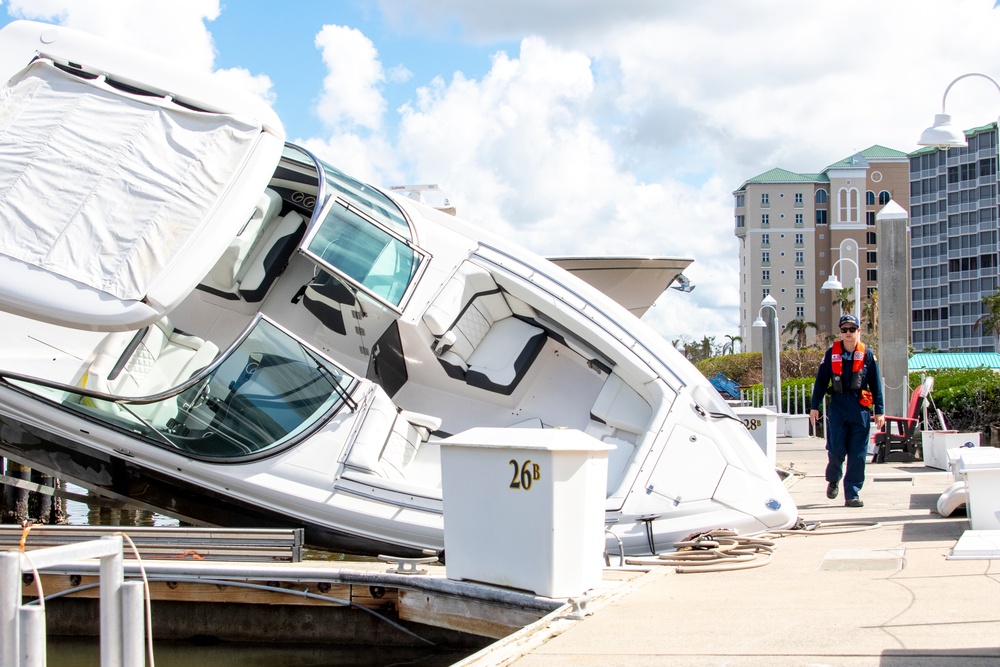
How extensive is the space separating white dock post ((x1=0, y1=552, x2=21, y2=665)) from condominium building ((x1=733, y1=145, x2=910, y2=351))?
9659cm

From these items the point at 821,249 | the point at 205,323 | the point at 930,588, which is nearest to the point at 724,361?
the point at 821,249

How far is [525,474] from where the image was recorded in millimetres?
4633

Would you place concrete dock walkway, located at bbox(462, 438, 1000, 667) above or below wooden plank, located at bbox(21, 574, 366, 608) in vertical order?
above

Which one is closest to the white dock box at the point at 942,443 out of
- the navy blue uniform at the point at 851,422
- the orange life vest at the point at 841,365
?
the navy blue uniform at the point at 851,422

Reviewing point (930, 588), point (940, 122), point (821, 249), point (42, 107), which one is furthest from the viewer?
point (821, 249)

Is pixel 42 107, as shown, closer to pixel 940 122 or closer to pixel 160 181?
pixel 160 181

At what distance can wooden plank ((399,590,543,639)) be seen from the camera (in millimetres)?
4793

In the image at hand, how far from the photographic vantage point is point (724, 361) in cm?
5919

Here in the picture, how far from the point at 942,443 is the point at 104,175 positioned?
906cm

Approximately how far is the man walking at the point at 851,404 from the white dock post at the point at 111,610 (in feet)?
20.2

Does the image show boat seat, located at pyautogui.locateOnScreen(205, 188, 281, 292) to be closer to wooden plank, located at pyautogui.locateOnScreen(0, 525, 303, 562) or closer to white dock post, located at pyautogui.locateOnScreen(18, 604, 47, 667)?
wooden plank, located at pyautogui.locateOnScreen(0, 525, 303, 562)

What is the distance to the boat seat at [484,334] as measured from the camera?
8.16m

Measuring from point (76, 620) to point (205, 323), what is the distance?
3557 millimetres

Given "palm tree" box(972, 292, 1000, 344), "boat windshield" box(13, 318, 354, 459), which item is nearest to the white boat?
"boat windshield" box(13, 318, 354, 459)
